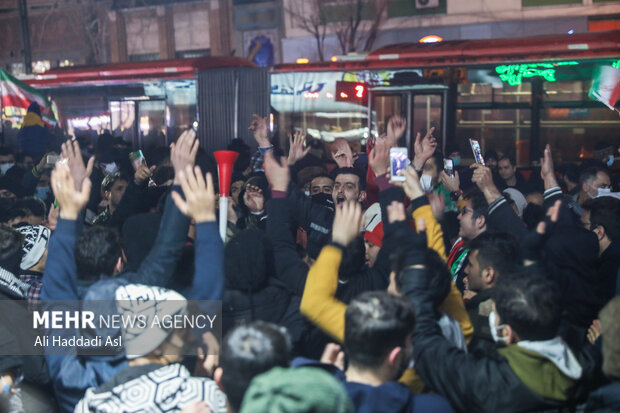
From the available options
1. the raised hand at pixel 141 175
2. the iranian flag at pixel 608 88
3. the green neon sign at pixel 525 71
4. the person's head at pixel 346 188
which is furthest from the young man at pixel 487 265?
the green neon sign at pixel 525 71

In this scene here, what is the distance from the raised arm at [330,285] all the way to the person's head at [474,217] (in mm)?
2246

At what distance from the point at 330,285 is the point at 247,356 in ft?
3.00

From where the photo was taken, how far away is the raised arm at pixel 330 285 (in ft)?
10.2

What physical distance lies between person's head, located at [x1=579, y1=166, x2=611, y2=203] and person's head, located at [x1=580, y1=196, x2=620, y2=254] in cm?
151

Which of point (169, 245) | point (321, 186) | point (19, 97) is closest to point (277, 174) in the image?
point (169, 245)

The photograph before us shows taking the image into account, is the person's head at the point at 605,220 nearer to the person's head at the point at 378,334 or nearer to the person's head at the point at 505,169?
the person's head at the point at 378,334

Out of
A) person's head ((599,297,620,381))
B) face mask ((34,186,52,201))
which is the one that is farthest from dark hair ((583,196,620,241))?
face mask ((34,186,52,201))

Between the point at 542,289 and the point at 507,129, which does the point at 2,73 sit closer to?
the point at 507,129

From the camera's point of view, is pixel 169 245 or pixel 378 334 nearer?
pixel 378 334

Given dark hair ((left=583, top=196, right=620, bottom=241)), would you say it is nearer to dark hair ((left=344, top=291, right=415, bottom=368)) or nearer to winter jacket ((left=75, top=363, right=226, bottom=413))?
dark hair ((left=344, top=291, right=415, bottom=368))

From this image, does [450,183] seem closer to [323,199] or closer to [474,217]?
[474,217]

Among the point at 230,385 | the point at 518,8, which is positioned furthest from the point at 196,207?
the point at 518,8

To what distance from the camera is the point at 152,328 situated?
2777 mm

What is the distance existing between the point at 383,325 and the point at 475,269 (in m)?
1.54
